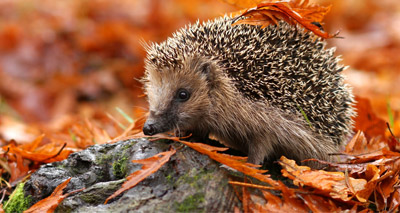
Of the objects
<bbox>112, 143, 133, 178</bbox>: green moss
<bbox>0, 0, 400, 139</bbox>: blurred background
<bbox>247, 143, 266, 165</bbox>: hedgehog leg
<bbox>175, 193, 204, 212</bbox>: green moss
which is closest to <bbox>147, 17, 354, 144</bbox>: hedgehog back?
<bbox>247, 143, 266, 165</bbox>: hedgehog leg

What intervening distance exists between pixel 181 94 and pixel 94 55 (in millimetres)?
10178

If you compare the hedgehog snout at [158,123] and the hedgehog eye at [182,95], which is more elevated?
the hedgehog eye at [182,95]

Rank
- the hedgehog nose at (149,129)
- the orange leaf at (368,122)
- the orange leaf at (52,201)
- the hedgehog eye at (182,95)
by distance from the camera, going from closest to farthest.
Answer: the orange leaf at (52,201) < the hedgehog nose at (149,129) < the hedgehog eye at (182,95) < the orange leaf at (368,122)

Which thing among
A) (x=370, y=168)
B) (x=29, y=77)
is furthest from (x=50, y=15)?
(x=370, y=168)

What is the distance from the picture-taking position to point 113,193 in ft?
13.9

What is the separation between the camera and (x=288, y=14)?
4.99m

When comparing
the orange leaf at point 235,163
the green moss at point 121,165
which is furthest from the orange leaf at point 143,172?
the green moss at point 121,165

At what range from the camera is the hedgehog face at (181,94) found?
16.6ft

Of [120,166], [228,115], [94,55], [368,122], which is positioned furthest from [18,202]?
[94,55]

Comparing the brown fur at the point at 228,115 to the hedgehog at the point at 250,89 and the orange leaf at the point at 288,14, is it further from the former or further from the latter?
the orange leaf at the point at 288,14

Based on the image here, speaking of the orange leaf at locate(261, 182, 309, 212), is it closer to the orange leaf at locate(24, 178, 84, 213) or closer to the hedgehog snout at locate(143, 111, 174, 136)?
the hedgehog snout at locate(143, 111, 174, 136)

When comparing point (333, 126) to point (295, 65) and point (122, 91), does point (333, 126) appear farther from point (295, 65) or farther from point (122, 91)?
point (122, 91)

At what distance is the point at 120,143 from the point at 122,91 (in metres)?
9.14

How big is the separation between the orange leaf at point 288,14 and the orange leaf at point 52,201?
8.27ft
